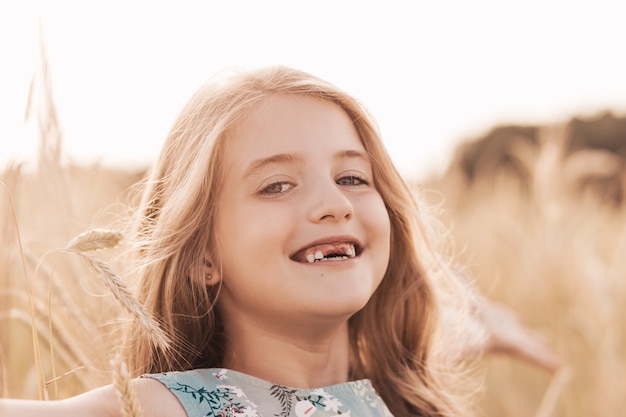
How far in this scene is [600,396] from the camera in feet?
10.5

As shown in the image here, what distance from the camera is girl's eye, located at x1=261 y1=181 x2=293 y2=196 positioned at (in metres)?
1.88

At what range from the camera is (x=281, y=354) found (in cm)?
193

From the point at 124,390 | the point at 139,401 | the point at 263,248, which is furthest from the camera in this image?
the point at 263,248

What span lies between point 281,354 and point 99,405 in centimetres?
57

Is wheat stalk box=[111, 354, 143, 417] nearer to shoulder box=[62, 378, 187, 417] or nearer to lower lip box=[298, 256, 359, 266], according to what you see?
shoulder box=[62, 378, 187, 417]

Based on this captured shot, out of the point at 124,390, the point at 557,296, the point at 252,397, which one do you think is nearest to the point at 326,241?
the point at 252,397

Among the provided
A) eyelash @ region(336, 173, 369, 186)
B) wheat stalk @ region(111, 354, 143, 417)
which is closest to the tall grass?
eyelash @ region(336, 173, 369, 186)

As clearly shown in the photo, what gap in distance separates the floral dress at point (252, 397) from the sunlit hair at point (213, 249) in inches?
4.0

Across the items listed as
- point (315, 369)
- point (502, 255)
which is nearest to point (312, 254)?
point (315, 369)

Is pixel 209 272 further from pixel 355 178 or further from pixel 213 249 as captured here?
pixel 355 178

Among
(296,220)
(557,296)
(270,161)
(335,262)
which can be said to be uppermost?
(270,161)

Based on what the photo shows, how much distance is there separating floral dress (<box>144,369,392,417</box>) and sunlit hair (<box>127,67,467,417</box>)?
10cm

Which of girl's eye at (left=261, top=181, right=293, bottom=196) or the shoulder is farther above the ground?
girl's eye at (left=261, top=181, right=293, bottom=196)

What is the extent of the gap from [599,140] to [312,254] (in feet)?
51.4
